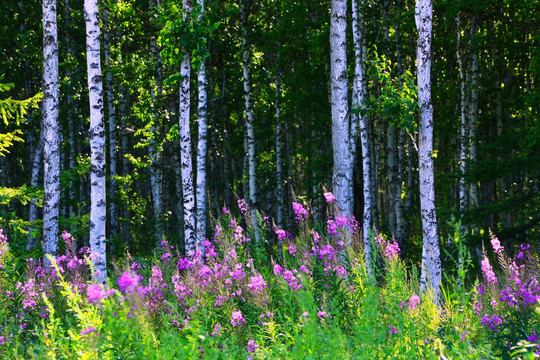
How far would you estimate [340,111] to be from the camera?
34.6 ft

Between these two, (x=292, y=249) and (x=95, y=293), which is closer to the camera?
(x=95, y=293)

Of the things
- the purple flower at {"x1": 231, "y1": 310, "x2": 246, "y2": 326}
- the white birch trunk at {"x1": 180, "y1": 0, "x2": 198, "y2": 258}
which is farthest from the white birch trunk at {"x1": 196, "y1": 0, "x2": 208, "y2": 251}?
the purple flower at {"x1": 231, "y1": 310, "x2": 246, "y2": 326}

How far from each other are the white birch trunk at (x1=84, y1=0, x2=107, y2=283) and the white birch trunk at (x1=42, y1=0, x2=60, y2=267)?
160 cm

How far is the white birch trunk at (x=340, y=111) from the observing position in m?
10.5

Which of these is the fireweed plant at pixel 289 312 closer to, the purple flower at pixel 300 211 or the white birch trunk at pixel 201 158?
the purple flower at pixel 300 211

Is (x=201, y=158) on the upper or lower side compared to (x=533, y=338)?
upper

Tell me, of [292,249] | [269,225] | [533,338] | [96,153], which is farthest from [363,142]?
[533,338]

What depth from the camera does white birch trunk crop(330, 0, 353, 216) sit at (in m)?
10.5

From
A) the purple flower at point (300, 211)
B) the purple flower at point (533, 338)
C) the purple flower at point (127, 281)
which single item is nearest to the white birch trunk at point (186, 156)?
the purple flower at point (300, 211)

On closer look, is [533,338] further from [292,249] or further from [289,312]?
[292,249]

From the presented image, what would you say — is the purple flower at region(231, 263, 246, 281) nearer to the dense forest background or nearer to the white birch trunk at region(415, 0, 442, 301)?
the white birch trunk at region(415, 0, 442, 301)

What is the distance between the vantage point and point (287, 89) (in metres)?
21.1

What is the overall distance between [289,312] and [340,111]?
16.1 ft

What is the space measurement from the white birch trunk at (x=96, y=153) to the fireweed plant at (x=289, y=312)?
31.1 inches
